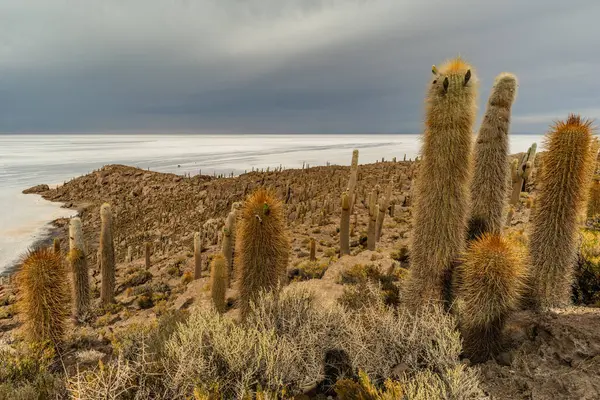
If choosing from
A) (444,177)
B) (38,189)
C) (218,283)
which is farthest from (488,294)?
(38,189)

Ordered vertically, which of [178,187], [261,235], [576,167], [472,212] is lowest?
[178,187]

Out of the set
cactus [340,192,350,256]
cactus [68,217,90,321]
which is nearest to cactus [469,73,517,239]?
cactus [340,192,350,256]

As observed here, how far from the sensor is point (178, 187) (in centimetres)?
4025

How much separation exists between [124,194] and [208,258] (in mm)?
28815

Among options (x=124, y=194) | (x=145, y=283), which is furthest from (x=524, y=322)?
(x=124, y=194)

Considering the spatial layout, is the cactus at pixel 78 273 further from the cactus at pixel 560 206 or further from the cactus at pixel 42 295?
the cactus at pixel 560 206

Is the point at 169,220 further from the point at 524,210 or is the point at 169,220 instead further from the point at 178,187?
the point at 524,210

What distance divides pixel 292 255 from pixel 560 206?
1243 cm

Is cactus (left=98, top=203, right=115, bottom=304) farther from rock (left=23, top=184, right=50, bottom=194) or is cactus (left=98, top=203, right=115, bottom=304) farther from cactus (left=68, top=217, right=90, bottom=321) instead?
rock (left=23, top=184, right=50, bottom=194)

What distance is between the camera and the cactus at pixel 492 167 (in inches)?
252

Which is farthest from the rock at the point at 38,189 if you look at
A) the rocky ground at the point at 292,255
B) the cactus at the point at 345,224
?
the cactus at the point at 345,224

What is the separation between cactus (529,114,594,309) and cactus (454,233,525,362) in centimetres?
157

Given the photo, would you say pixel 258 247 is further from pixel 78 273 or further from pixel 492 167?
pixel 78 273

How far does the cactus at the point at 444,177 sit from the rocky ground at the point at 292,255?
4.71 feet
